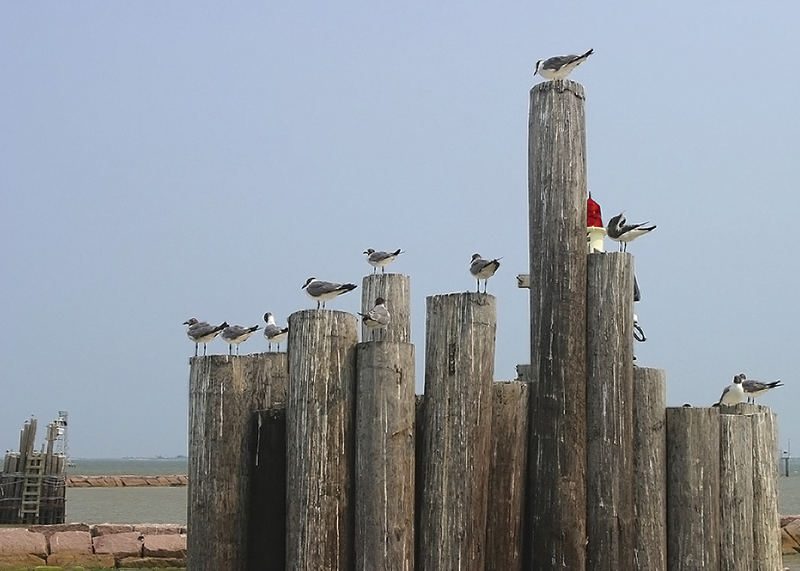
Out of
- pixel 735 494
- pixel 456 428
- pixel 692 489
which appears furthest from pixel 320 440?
pixel 735 494

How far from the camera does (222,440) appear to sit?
8.66 metres

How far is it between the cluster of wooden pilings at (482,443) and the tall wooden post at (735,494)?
2 cm

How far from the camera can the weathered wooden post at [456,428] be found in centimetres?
822

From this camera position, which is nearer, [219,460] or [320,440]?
[320,440]

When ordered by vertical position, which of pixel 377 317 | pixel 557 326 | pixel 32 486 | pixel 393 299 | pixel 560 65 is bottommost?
pixel 32 486

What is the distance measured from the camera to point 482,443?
8422 millimetres

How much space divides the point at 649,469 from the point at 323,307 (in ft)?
10.2

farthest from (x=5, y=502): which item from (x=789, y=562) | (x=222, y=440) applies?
(x=222, y=440)

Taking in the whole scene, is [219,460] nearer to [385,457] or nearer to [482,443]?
[385,457]

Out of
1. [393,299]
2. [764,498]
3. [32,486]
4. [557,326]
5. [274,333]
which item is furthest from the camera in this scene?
[32,486]

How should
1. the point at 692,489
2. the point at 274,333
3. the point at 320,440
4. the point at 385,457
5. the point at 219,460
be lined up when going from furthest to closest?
the point at 274,333 → the point at 692,489 → the point at 219,460 → the point at 320,440 → the point at 385,457

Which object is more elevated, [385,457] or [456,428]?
[456,428]

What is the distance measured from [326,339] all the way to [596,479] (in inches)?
96.6

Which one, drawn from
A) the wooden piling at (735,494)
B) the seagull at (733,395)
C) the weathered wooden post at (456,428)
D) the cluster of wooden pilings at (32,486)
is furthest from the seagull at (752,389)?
the cluster of wooden pilings at (32,486)
